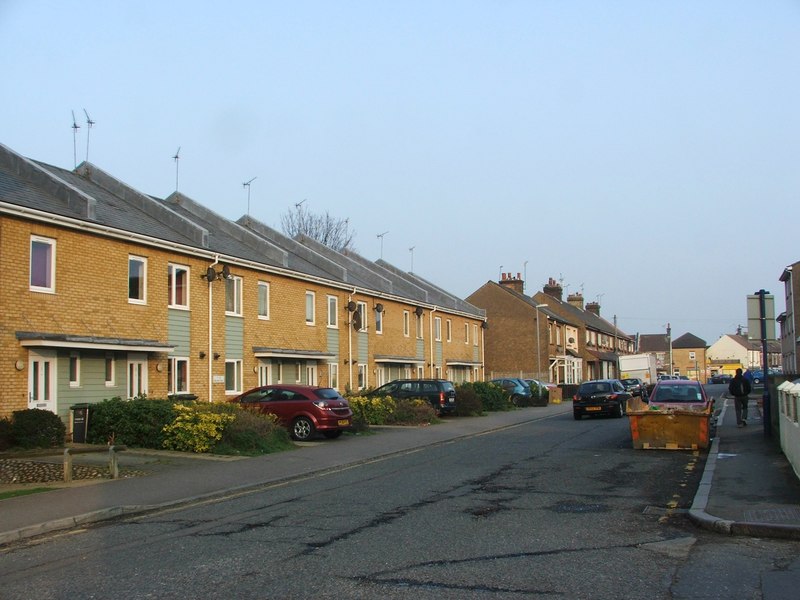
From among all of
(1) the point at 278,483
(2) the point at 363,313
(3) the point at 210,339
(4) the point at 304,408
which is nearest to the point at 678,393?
(4) the point at 304,408

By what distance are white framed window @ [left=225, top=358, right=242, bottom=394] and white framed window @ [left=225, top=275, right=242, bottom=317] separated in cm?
158

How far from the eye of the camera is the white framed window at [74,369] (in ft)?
65.5

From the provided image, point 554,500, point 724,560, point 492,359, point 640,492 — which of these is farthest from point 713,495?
point 492,359

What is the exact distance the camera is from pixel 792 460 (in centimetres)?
1344

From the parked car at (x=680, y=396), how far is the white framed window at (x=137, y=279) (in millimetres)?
13752

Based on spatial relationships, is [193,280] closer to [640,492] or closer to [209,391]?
[209,391]

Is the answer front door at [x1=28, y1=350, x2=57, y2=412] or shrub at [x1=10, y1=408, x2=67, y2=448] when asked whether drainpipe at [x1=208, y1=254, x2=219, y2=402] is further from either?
shrub at [x1=10, y1=408, x2=67, y2=448]

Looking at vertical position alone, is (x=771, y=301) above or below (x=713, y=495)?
above

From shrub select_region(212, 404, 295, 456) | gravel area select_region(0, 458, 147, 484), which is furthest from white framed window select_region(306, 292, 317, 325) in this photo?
gravel area select_region(0, 458, 147, 484)

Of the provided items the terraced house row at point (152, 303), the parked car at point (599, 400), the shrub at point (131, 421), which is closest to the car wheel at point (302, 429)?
the shrub at point (131, 421)

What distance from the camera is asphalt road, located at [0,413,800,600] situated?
22.2 ft

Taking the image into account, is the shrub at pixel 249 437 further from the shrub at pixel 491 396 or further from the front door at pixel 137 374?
the shrub at pixel 491 396

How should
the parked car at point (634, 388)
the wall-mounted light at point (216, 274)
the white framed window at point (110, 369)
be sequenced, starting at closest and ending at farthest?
1. the white framed window at point (110, 369)
2. the wall-mounted light at point (216, 274)
3. the parked car at point (634, 388)

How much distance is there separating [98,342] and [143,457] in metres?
3.96
